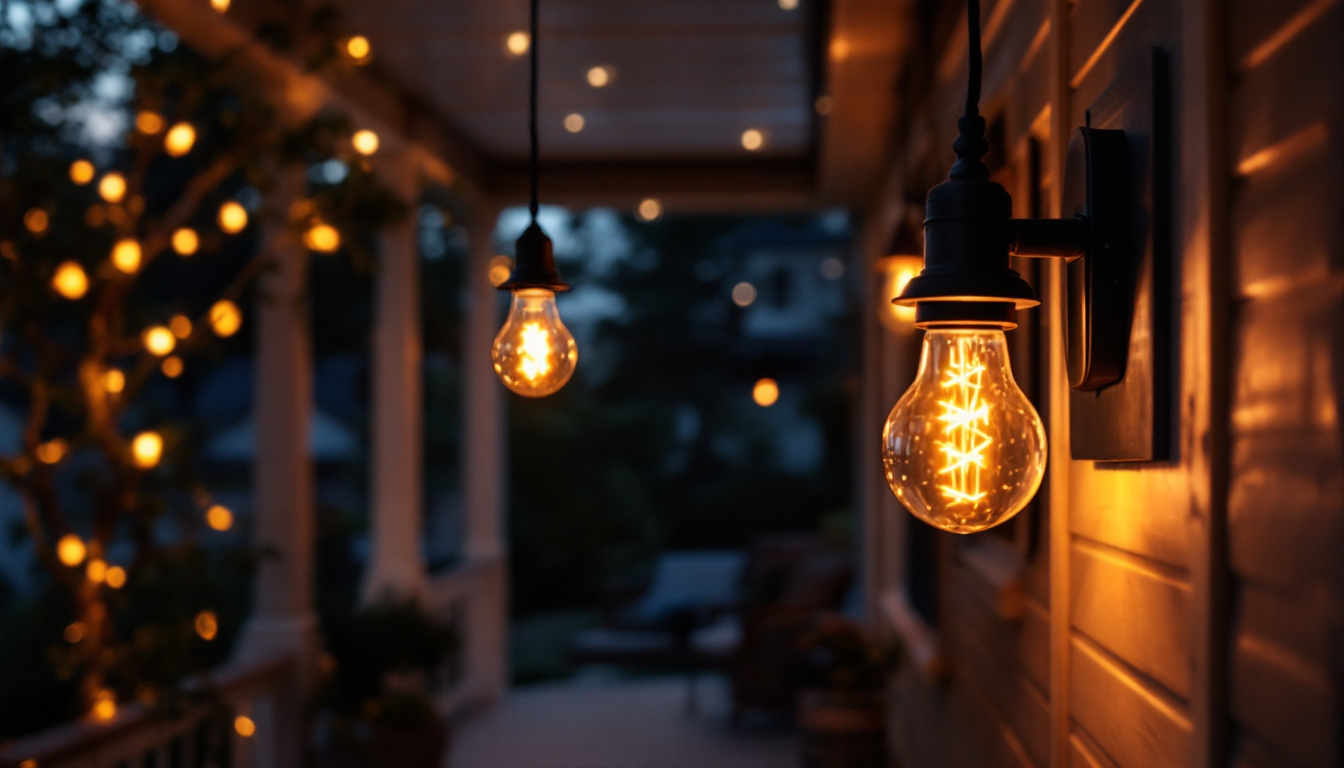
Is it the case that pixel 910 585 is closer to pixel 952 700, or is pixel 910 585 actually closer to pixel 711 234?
pixel 952 700

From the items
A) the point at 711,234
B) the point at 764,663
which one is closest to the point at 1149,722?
the point at 764,663

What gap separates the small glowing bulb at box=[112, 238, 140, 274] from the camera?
3213 mm

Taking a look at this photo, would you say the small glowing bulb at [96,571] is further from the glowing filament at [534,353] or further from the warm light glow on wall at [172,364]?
the glowing filament at [534,353]

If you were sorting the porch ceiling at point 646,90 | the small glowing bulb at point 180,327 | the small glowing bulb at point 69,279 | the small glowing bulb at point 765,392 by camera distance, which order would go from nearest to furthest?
the small glowing bulb at point 69,279 < the small glowing bulb at point 180,327 < the porch ceiling at point 646,90 < the small glowing bulb at point 765,392

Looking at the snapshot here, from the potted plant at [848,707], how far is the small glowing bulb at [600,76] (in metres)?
2.43

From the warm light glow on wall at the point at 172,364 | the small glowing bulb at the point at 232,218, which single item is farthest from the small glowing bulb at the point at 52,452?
the small glowing bulb at the point at 232,218

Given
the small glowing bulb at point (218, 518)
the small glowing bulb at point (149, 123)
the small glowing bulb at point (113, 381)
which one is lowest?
the small glowing bulb at point (218, 518)

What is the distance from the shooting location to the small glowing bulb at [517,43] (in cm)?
435

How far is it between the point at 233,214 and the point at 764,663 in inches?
150

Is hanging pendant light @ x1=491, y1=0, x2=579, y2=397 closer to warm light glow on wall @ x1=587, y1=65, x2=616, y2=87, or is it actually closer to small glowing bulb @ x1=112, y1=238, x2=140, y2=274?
small glowing bulb @ x1=112, y1=238, x2=140, y2=274

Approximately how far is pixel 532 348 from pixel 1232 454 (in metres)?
1.16

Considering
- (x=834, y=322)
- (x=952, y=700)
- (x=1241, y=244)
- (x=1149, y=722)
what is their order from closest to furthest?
(x=1241, y=244), (x=1149, y=722), (x=952, y=700), (x=834, y=322)

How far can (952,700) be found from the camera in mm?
3221

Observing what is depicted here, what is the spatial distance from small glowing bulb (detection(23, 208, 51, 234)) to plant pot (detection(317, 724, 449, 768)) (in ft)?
6.97
